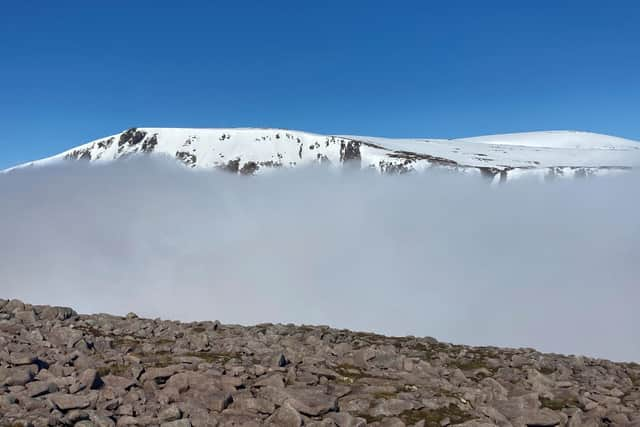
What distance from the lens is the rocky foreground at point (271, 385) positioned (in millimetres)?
17656

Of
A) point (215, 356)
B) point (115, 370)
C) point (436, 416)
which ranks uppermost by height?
point (115, 370)

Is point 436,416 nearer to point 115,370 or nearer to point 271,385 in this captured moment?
point 271,385

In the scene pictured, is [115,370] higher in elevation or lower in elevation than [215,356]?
higher

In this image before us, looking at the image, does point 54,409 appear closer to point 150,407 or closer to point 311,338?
point 150,407

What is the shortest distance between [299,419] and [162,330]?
61.0 feet

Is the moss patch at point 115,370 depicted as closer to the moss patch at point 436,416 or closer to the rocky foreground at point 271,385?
the rocky foreground at point 271,385

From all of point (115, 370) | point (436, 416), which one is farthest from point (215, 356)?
point (436, 416)

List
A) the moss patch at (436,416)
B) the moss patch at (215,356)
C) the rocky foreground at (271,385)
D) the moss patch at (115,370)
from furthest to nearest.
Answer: the moss patch at (215,356)
the moss patch at (115,370)
the moss patch at (436,416)
the rocky foreground at (271,385)

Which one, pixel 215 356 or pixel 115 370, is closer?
pixel 115 370

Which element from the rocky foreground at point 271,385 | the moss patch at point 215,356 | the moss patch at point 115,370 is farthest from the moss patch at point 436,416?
the moss patch at point 115,370

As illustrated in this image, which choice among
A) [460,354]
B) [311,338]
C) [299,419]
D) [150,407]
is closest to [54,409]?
[150,407]

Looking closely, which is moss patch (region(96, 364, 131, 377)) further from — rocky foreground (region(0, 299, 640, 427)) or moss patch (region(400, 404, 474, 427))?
moss patch (region(400, 404, 474, 427))

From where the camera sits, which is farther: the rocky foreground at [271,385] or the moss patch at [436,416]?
the moss patch at [436,416]

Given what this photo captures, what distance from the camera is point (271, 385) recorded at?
2048 centimetres
